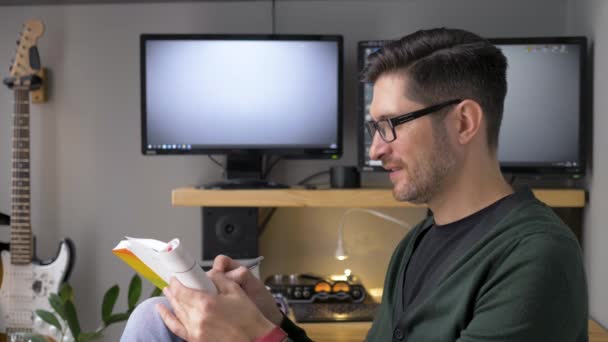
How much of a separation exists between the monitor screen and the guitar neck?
1.68 ft

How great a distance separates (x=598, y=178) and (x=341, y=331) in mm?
907

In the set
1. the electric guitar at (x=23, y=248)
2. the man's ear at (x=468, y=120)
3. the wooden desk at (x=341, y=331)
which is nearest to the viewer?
the man's ear at (x=468, y=120)

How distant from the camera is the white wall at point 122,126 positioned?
95.3 inches

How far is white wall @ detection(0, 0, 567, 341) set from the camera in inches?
95.3

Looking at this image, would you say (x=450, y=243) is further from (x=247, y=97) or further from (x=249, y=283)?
(x=247, y=97)

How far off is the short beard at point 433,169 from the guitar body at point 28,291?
1620 millimetres

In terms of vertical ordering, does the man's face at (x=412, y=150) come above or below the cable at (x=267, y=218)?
above

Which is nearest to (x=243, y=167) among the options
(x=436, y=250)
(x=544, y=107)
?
(x=544, y=107)

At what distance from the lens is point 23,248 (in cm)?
238

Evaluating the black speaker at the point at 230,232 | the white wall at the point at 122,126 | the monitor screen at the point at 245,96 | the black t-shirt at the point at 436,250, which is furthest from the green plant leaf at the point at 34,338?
the black t-shirt at the point at 436,250

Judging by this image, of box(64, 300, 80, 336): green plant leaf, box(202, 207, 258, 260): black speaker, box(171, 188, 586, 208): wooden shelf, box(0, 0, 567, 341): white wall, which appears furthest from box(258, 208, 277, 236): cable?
box(64, 300, 80, 336): green plant leaf

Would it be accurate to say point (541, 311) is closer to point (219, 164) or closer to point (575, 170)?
point (575, 170)

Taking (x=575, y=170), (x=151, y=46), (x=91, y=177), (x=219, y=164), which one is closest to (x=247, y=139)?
(x=219, y=164)

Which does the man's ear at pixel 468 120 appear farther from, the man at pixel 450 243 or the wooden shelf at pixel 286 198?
the wooden shelf at pixel 286 198
